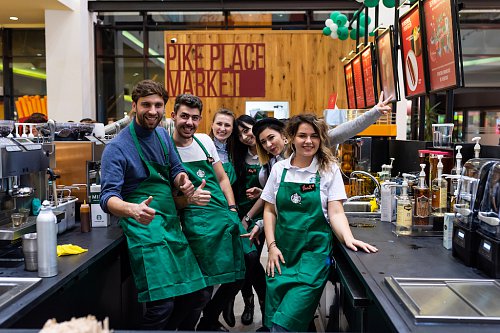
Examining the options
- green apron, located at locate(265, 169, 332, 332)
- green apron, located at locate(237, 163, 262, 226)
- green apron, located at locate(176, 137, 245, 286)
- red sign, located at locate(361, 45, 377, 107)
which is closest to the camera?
green apron, located at locate(265, 169, 332, 332)

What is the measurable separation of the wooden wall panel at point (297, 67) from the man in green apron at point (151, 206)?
6.18 meters

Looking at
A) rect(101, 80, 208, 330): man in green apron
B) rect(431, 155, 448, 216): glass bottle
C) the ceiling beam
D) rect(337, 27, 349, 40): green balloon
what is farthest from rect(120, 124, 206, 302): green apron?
the ceiling beam

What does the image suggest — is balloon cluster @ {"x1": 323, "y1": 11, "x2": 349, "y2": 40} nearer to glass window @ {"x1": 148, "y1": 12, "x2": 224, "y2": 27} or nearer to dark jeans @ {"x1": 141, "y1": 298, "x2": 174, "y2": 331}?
glass window @ {"x1": 148, "y1": 12, "x2": 224, "y2": 27}

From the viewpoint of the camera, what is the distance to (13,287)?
1697mm

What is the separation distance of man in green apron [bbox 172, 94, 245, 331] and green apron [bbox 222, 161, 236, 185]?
0.30 meters

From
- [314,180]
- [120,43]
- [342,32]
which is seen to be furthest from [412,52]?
[120,43]

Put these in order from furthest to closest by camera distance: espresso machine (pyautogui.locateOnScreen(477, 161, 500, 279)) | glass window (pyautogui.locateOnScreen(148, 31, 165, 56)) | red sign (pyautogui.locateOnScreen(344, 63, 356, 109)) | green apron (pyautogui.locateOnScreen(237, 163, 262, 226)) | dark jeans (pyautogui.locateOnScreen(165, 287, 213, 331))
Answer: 1. glass window (pyautogui.locateOnScreen(148, 31, 165, 56))
2. red sign (pyautogui.locateOnScreen(344, 63, 356, 109))
3. green apron (pyautogui.locateOnScreen(237, 163, 262, 226))
4. dark jeans (pyautogui.locateOnScreen(165, 287, 213, 331))
5. espresso machine (pyautogui.locateOnScreen(477, 161, 500, 279))

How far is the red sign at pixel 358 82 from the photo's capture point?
6.48 meters

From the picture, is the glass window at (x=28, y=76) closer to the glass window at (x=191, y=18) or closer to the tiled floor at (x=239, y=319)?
the glass window at (x=191, y=18)

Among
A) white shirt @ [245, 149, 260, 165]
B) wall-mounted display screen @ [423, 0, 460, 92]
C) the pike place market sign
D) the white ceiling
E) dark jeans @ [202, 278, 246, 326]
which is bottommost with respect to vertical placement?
dark jeans @ [202, 278, 246, 326]

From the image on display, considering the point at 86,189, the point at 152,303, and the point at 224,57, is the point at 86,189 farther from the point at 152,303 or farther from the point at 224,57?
the point at 224,57

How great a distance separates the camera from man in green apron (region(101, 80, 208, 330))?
2.29 metres

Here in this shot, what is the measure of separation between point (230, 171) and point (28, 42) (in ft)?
28.9

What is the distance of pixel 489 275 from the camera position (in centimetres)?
176
